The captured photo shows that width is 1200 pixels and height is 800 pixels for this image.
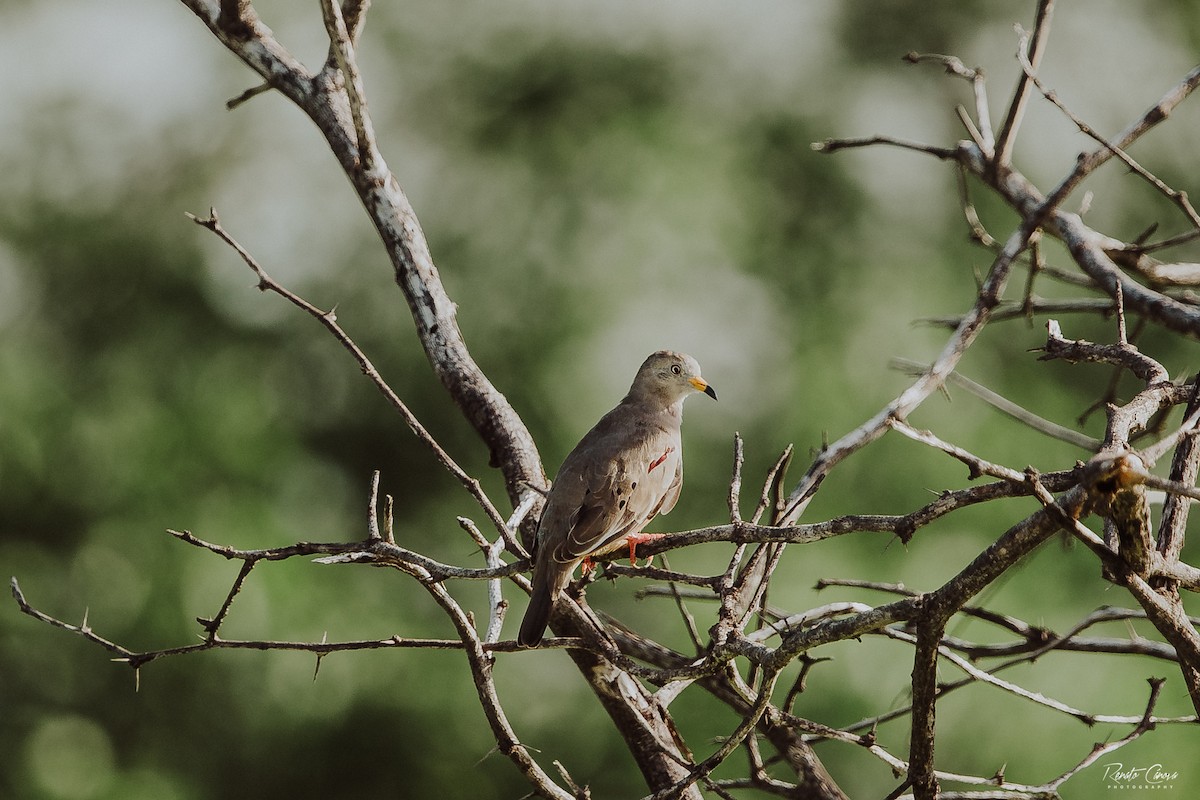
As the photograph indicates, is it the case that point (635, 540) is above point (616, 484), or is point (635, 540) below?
below

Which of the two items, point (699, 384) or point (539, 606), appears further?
point (699, 384)

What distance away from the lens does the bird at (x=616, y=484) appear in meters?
3.89

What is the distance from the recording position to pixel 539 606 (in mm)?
3762

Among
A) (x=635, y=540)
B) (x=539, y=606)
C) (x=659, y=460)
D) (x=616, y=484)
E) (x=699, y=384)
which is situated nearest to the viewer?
(x=539, y=606)

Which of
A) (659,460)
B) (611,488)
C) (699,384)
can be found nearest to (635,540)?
(611,488)

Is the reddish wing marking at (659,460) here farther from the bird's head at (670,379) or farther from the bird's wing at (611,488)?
the bird's head at (670,379)

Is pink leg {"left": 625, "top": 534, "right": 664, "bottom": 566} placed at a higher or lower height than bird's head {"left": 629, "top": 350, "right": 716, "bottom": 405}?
lower

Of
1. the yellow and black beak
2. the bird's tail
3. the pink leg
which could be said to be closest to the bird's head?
the yellow and black beak

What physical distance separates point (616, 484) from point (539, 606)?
72cm

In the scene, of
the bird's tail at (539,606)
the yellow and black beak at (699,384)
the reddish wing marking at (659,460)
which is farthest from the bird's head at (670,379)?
the bird's tail at (539,606)

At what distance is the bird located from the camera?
3887mm

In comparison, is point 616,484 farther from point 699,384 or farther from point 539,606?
point 699,384

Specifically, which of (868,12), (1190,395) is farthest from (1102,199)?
(1190,395)

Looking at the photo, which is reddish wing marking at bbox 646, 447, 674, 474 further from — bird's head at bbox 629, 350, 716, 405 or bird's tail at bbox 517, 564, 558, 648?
A: bird's tail at bbox 517, 564, 558, 648
